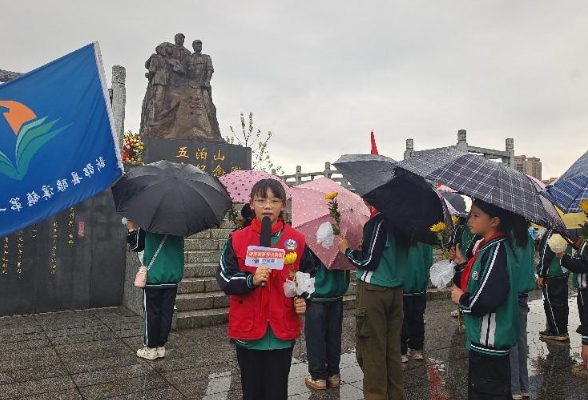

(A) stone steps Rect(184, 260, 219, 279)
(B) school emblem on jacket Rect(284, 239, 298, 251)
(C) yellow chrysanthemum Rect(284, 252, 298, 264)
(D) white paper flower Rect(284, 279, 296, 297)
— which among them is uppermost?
Result: (B) school emblem on jacket Rect(284, 239, 298, 251)

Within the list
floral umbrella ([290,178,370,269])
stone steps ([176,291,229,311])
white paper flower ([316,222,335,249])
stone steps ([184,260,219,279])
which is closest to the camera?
white paper flower ([316,222,335,249])

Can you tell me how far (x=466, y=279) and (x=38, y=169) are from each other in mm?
3068

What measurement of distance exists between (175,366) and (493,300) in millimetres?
3647

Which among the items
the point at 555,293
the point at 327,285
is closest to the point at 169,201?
the point at 327,285

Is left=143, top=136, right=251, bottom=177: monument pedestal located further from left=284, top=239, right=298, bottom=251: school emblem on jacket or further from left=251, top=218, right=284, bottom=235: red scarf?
left=284, top=239, right=298, bottom=251: school emblem on jacket

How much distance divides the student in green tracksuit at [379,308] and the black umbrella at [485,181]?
81 cm

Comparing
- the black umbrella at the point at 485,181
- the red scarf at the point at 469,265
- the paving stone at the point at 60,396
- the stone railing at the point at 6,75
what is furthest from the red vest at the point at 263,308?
the stone railing at the point at 6,75

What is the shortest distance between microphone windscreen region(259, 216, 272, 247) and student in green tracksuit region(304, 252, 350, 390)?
75.8 inches

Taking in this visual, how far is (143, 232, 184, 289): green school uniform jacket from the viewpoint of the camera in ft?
16.9

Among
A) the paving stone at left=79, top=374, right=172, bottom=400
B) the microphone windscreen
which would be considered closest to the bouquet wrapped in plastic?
the microphone windscreen

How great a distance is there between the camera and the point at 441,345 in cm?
604

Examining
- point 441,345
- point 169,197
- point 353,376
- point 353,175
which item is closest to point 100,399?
point 169,197

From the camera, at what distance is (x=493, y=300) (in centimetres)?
270

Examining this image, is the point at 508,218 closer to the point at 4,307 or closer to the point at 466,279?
the point at 466,279
